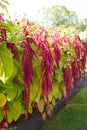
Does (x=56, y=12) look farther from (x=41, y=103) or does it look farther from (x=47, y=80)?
(x=47, y=80)

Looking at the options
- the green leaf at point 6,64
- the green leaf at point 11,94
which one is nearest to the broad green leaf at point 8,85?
the green leaf at point 11,94

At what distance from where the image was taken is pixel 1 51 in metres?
1.74

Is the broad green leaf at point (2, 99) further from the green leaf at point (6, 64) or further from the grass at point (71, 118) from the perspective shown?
the grass at point (71, 118)

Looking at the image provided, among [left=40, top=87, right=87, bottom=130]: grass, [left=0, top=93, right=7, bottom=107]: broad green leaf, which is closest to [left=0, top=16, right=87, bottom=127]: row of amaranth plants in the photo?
[left=0, top=93, right=7, bottom=107]: broad green leaf

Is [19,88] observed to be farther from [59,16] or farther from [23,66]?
[59,16]

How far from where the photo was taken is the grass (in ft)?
14.2

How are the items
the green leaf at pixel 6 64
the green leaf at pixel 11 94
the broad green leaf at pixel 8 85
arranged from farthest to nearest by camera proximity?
the green leaf at pixel 11 94, the broad green leaf at pixel 8 85, the green leaf at pixel 6 64

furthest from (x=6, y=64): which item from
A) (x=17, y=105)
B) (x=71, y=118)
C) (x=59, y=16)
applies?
(x=59, y=16)

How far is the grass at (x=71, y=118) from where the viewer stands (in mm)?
4328

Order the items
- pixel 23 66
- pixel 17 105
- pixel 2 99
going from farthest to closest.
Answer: pixel 17 105 < pixel 2 99 < pixel 23 66

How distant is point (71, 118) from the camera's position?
184 inches

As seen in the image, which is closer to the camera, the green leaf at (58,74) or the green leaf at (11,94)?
the green leaf at (11,94)

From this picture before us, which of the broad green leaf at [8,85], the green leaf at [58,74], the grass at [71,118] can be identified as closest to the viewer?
the broad green leaf at [8,85]

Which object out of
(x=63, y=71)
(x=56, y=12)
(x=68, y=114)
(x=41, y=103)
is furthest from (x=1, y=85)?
(x=56, y=12)
